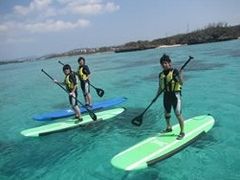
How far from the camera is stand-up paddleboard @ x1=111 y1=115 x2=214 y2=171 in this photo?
7.60 meters

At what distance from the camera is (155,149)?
823cm

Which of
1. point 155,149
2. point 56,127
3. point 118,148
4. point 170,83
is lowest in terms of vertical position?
point 118,148

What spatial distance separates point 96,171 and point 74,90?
13.3 feet

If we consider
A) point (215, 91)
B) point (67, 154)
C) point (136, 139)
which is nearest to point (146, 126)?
point (136, 139)

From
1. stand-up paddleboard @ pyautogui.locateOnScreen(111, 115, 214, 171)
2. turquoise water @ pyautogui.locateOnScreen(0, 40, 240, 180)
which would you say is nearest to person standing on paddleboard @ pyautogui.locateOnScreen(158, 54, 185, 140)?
stand-up paddleboard @ pyautogui.locateOnScreen(111, 115, 214, 171)

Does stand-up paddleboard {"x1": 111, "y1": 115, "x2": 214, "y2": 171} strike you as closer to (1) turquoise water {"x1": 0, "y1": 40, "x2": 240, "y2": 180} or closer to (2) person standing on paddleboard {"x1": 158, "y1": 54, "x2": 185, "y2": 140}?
(1) turquoise water {"x1": 0, "y1": 40, "x2": 240, "y2": 180}

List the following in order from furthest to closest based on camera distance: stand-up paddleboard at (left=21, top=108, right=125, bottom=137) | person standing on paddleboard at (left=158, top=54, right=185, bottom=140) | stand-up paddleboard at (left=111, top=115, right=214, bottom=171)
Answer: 1. stand-up paddleboard at (left=21, top=108, right=125, bottom=137)
2. person standing on paddleboard at (left=158, top=54, right=185, bottom=140)
3. stand-up paddleboard at (left=111, top=115, right=214, bottom=171)

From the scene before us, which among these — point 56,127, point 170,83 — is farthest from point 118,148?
point 56,127

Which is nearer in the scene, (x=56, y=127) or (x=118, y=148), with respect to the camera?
(x=118, y=148)

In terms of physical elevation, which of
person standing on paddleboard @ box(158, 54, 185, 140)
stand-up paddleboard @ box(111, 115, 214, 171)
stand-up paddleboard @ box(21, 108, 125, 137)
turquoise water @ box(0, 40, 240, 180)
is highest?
person standing on paddleboard @ box(158, 54, 185, 140)

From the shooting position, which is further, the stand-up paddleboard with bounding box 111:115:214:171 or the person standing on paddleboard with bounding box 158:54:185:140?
the person standing on paddleboard with bounding box 158:54:185:140

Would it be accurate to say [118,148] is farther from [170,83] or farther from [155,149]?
[170,83]

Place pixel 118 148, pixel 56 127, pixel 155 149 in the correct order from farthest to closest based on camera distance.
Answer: pixel 56 127, pixel 118 148, pixel 155 149

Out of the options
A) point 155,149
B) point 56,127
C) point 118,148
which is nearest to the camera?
point 155,149
